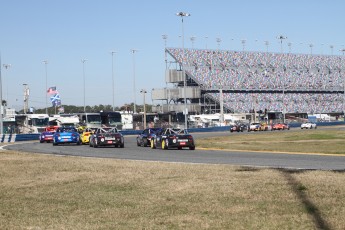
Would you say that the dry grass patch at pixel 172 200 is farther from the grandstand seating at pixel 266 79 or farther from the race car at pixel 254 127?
the grandstand seating at pixel 266 79

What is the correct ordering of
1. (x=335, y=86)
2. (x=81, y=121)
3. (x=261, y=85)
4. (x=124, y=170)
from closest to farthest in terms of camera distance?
(x=124, y=170)
(x=81, y=121)
(x=261, y=85)
(x=335, y=86)

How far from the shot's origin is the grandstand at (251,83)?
117 meters

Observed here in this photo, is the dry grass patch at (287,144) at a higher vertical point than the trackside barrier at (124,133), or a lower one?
lower

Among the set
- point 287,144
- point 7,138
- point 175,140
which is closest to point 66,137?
point 175,140

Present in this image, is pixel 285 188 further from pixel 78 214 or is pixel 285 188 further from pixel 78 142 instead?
pixel 78 142

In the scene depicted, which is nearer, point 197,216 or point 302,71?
point 197,216

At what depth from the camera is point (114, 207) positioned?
9.63m

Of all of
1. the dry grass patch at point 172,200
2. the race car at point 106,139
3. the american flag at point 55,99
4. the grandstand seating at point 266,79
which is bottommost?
the dry grass patch at point 172,200

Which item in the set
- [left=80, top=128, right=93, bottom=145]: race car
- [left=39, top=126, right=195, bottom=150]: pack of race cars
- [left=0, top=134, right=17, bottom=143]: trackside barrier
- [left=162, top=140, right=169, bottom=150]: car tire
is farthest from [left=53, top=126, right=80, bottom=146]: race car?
[left=0, top=134, right=17, bottom=143]: trackside barrier

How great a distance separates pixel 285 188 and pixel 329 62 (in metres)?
131

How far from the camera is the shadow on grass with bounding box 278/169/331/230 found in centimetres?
765

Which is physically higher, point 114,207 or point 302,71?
point 302,71

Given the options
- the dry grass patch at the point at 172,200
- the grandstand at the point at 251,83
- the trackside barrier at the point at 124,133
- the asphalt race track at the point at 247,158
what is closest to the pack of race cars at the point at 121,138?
the asphalt race track at the point at 247,158

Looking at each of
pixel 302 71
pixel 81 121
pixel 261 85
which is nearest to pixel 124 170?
pixel 81 121
